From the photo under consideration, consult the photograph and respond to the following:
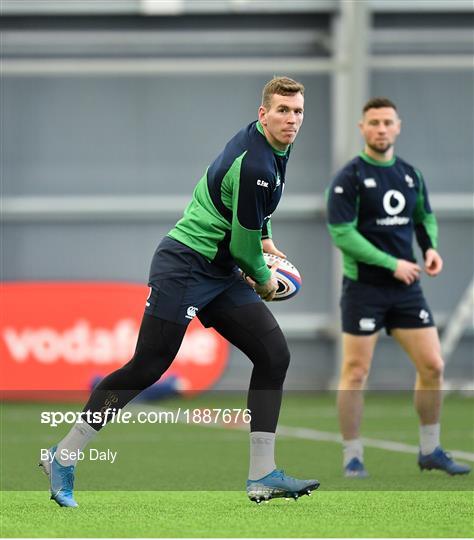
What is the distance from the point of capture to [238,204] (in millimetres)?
5020

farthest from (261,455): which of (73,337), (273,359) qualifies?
(73,337)

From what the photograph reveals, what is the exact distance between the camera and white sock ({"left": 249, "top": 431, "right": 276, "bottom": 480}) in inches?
206

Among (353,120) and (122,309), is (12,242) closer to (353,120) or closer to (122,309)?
(122,309)

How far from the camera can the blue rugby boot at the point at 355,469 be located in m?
6.59

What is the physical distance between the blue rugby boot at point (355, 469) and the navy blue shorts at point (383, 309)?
0.65 meters

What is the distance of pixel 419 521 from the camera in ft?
15.8

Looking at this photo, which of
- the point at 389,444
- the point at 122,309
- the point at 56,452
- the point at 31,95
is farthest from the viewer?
the point at 31,95

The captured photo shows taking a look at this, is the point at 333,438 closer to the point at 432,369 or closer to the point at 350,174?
the point at 432,369

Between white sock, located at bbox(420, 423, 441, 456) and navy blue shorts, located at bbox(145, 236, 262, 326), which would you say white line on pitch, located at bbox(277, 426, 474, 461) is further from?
navy blue shorts, located at bbox(145, 236, 262, 326)

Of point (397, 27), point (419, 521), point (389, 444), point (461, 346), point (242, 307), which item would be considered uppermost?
point (397, 27)

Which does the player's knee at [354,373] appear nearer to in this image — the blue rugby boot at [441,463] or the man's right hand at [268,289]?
the blue rugby boot at [441,463]

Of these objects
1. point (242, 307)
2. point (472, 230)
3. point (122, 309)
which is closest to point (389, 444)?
point (242, 307)

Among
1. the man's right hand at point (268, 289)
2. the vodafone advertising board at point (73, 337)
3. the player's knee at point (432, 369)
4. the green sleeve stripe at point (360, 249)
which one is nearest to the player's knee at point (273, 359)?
the man's right hand at point (268, 289)

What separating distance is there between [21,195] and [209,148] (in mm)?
2118
